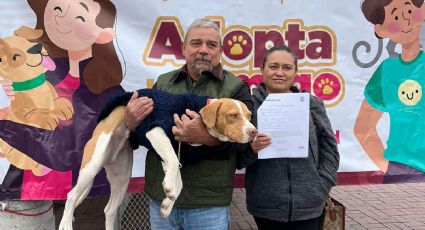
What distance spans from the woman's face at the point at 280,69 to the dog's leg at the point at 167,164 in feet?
2.25

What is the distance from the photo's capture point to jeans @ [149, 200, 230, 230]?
2.06m

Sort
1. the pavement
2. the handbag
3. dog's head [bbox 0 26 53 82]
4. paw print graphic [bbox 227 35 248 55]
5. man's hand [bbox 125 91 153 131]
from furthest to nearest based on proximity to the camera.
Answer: the pavement, paw print graphic [bbox 227 35 248 55], dog's head [bbox 0 26 53 82], the handbag, man's hand [bbox 125 91 153 131]

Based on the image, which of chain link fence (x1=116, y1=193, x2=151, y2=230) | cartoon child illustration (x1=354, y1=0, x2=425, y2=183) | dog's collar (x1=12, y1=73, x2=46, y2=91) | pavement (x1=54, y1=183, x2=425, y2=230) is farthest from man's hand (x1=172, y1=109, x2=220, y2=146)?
pavement (x1=54, y1=183, x2=425, y2=230)

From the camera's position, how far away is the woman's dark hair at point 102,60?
2.88 m

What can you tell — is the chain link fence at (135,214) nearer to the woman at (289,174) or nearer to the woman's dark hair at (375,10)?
the woman at (289,174)

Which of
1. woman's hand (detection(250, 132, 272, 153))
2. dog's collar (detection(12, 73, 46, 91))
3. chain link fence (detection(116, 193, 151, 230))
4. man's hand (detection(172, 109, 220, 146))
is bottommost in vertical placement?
chain link fence (detection(116, 193, 151, 230))

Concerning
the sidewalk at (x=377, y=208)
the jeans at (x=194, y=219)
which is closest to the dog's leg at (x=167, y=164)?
the jeans at (x=194, y=219)

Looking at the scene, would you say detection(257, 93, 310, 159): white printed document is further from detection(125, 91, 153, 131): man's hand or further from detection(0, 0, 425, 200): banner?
detection(0, 0, 425, 200): banner

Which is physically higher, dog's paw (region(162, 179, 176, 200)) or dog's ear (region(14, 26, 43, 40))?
dog's ear (region(14, 26, 43, 40))

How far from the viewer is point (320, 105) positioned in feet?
7.61

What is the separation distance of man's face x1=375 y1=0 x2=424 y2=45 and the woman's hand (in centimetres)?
162

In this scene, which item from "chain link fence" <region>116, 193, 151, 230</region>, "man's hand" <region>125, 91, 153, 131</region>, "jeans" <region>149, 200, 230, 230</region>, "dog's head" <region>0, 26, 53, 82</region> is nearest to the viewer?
"man's hand" <region>125, 91, 153, 131</region>

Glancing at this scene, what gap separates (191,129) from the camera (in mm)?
1860

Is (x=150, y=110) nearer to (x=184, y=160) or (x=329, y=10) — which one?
(x=184, y=160)
